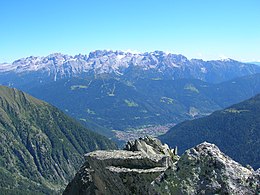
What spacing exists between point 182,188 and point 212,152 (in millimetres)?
2005

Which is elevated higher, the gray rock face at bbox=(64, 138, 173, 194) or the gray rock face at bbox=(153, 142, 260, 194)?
the gray rock face at bbox=(153, 142, 260, 194)

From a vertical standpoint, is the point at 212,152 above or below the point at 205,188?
above

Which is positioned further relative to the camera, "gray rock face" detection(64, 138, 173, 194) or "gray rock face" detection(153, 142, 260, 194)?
"gray rock face" detection(64, 138, 173, 194)

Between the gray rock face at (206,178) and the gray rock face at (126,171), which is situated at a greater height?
the gray rock face at (206,178)

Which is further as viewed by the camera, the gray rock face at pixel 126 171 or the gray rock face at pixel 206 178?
the gray rock face at pixel 126 171

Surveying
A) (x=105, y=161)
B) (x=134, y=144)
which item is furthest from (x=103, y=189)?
(x=134, y=144)

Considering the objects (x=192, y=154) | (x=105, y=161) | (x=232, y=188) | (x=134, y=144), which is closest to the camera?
(x=232, y=188)

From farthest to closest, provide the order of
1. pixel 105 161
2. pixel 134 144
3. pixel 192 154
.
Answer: pixel 134 144, pixel 105 161, pixel 192 154

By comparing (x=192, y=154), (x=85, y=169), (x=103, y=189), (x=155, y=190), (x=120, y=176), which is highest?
(x=192, y=154)

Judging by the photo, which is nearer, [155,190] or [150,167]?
[155,190]

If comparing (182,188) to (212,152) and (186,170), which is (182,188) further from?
(212,152)

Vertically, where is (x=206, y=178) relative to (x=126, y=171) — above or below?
above

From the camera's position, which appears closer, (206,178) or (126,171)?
(206,178)

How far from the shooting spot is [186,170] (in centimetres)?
1525
